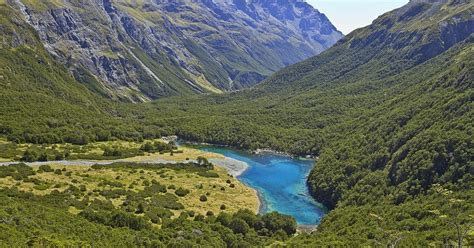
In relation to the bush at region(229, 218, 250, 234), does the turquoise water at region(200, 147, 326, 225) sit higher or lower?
lower

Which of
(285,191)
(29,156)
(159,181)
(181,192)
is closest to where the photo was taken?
(181,192)

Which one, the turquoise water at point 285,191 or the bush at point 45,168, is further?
the bush at point 45,168

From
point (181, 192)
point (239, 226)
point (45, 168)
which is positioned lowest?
point (181, 192)

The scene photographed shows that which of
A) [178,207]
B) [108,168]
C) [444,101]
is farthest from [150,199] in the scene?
[444,101]

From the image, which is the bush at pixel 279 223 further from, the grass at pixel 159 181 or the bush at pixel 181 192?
the bush at pixel 181 192

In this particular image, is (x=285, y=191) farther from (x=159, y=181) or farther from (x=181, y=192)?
(x=159, y=181)

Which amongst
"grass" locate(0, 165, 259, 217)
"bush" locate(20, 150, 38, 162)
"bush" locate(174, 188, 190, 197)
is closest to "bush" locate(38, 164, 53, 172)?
"grass" locate(0, 165, 259, 217)

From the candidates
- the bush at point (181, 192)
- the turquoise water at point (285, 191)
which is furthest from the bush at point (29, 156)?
the turquoise water at point (285, 191)

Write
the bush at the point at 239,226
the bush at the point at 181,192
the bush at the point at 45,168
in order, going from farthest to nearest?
the bush at the point at 45,168 → the bush at the point at 181,192 → the bush at the point at 239,226

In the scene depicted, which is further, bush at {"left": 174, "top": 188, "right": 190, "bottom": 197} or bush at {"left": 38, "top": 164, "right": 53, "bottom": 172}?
bush at {"left": 38, "top": 164, "right": 53, "bottom": 172}

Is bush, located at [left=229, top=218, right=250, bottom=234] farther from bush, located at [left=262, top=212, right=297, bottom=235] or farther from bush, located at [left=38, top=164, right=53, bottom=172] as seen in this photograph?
bush, located at [left=38, top=164, right=53, bottom=172]

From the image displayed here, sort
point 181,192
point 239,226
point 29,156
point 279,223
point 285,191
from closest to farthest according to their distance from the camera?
point 239,226, point 279,223, point 181,192, point 285,191, point 29,156

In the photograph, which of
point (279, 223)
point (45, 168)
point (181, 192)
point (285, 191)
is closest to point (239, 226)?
point (279, 223)
